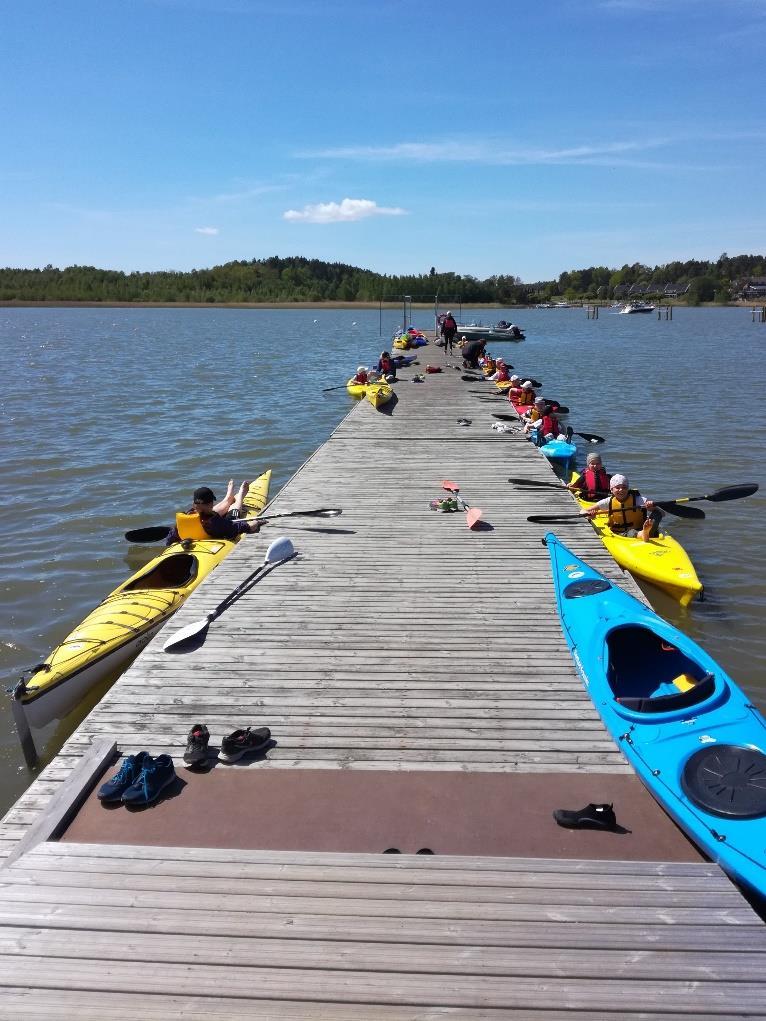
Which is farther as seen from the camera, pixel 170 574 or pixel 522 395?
pixel 522 395

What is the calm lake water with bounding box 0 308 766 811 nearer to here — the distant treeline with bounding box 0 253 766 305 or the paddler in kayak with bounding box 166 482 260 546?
the paddler in kayak with bounding box 166 482 260 546

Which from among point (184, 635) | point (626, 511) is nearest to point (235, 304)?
point (626, 511)

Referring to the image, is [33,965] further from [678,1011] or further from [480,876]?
[678,1011]

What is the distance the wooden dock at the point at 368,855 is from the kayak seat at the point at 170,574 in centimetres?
152

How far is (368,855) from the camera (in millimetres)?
3691

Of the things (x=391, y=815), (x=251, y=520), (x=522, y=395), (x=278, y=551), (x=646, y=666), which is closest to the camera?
(x=391, y=815)

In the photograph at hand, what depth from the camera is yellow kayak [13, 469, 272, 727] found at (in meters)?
6.38

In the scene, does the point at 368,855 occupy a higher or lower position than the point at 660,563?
higher

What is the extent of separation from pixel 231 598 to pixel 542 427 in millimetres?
10003

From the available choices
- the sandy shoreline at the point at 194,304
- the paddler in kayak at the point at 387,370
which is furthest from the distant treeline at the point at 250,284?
the paddler in kayak at the point at 387,370

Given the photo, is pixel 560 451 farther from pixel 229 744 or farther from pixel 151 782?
pixel 151 782

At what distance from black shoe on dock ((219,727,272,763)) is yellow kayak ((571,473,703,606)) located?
5635 mm

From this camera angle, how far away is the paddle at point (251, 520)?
9.59 m

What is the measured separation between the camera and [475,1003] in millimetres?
2906
